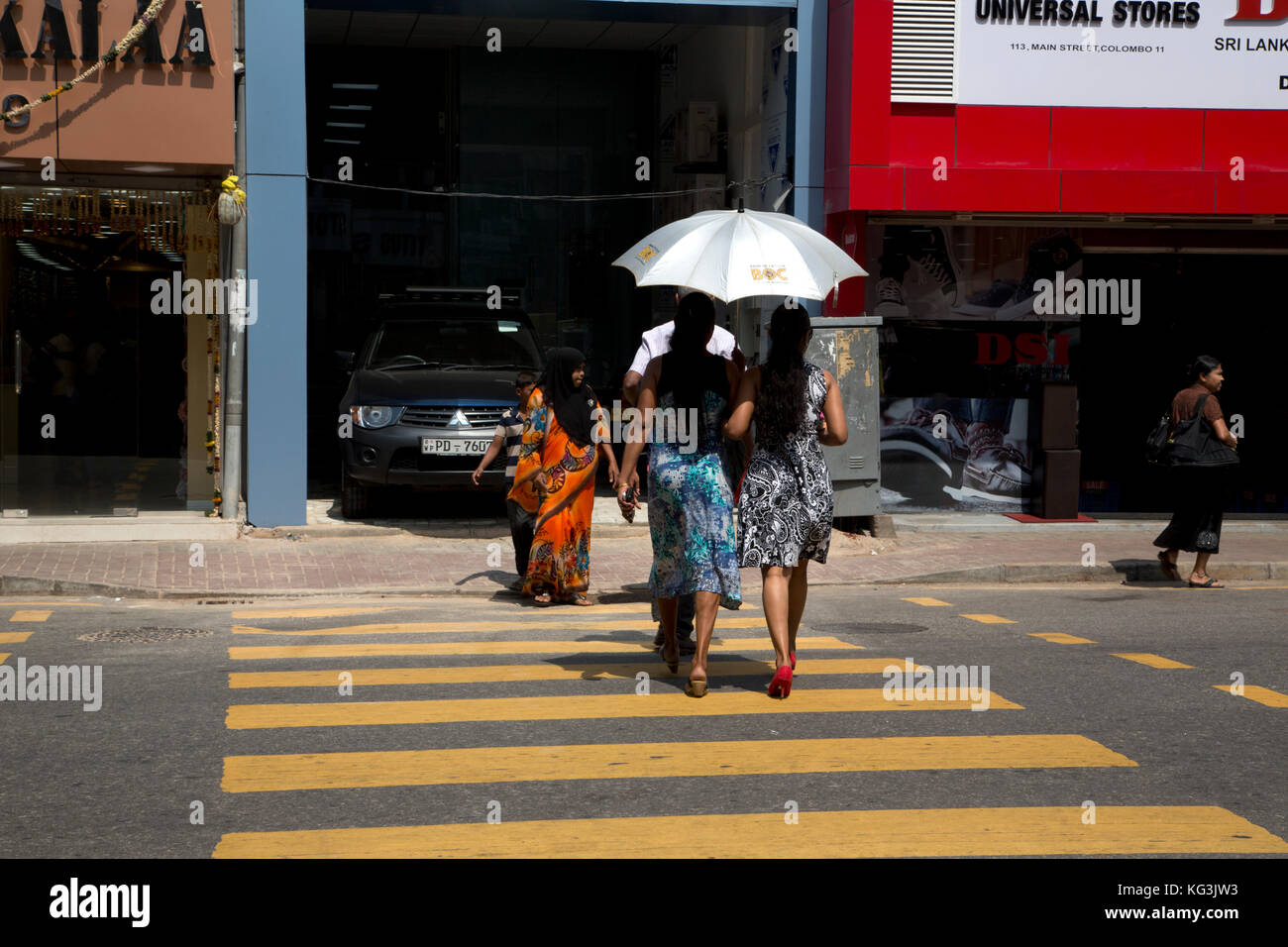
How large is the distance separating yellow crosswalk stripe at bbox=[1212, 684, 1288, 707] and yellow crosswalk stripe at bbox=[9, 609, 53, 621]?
23.8 feet

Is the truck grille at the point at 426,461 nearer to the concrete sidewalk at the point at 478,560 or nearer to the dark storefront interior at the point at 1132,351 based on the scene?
the concrete sidewalk at the point at 478,560

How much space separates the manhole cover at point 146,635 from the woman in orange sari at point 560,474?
2.51m

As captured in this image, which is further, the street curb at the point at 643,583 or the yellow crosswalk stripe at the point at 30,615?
the street curb at the point at 643,583

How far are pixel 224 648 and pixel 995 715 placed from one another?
4.45m

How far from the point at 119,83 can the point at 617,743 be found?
31.1ft

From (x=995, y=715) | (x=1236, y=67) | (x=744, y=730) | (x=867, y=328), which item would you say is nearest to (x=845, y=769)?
(x=744, y=730)

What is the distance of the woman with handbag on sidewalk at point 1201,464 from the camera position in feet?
40.3

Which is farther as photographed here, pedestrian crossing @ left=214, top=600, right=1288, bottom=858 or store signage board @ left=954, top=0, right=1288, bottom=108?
store signage board @ left=954, top=0, right=1288, bottom=108

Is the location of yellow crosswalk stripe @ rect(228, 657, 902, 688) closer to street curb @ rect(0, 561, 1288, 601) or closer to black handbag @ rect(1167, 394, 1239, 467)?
street curb @ rect(0, 561, 1288, 601)

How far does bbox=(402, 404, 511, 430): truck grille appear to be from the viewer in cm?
1390

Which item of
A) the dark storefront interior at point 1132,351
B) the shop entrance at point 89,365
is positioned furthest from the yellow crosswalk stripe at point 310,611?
the dark storefront interior at point 1132,351

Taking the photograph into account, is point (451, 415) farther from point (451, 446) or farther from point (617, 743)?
point (617, 743)

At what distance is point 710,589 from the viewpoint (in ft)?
24.6

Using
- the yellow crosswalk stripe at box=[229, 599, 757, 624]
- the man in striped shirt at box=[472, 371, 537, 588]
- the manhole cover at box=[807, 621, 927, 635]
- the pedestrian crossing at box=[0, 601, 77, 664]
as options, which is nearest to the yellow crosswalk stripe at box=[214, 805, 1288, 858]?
the pedestrian crossing at box=[0, 601, 77, 664]
